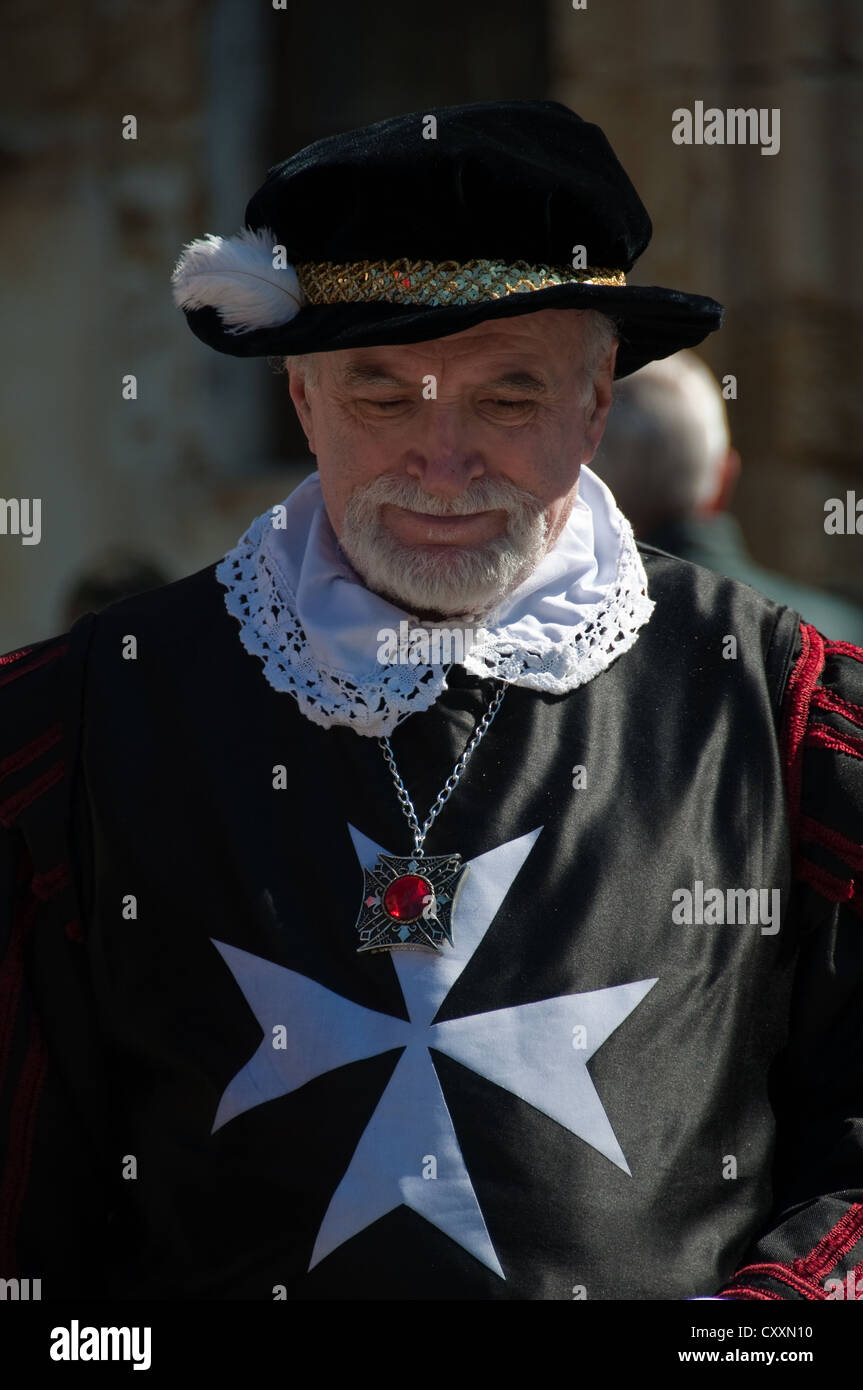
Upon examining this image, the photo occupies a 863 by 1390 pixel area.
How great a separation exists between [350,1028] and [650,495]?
1.99 m

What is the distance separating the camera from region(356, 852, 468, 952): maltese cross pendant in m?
2.57

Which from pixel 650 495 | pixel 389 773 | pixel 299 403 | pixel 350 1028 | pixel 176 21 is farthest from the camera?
pixel 176 21

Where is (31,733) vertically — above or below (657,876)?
above

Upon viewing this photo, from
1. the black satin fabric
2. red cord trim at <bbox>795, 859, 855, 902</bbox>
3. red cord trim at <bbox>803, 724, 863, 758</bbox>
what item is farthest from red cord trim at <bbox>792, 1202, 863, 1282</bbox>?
red cord trim at <bbox>803, 724, 863, 758</bbox>

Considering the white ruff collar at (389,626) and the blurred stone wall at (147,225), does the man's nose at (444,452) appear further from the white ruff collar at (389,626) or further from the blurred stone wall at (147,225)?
the blurred stone wall at (147,225)

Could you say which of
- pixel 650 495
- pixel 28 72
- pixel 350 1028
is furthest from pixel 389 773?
pixel 28 72

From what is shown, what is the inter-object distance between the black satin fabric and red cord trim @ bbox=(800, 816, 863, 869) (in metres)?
0.04

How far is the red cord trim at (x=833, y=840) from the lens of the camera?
2.62 m

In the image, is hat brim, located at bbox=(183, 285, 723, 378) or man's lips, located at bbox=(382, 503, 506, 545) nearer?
hat brim, located at bbox=(183, 285, 723, 378)

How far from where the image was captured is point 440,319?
253 centimetres

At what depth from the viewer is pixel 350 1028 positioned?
2.54m

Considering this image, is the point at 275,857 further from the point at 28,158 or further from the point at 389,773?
the point at 28,158

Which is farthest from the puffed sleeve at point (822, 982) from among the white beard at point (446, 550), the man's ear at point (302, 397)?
Answer: the man's ear at point (302, 397)

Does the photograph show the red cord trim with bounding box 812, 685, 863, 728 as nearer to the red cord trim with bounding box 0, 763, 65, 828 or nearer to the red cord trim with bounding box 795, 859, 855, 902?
the red cord trim with bounding box 795, 859, 855, 902
